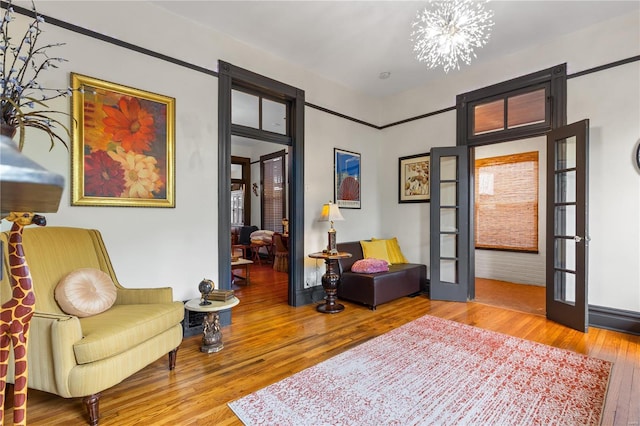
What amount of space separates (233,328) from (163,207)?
144cm

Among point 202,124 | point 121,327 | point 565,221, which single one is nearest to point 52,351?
point 121,327

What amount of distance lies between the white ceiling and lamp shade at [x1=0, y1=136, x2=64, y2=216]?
308 centimetres

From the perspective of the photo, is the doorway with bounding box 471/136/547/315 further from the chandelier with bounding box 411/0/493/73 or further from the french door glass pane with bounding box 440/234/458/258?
the chandelier with bounding box 411/0/493/73

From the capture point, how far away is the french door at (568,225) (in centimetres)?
315

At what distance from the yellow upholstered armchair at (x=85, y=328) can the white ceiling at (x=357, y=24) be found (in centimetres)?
239

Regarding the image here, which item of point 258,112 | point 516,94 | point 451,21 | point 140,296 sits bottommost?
point 140,296

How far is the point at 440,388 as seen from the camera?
2.12m

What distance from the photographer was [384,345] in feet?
9.21

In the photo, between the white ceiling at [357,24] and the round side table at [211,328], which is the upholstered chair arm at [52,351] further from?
the white ceiling at [357,24]

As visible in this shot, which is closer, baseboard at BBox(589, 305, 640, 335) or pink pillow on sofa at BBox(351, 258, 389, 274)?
→ baseboard at BBox(589, 305, 640, 335)

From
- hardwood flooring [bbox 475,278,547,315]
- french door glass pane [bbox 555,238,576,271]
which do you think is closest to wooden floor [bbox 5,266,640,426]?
hardwood flooring [bbox 475,278,547,315]

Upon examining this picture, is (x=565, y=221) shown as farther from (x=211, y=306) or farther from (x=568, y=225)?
(x=211, y=306)

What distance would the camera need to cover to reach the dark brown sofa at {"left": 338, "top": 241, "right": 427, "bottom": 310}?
3.94 meters

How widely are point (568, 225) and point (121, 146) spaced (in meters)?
4.67
